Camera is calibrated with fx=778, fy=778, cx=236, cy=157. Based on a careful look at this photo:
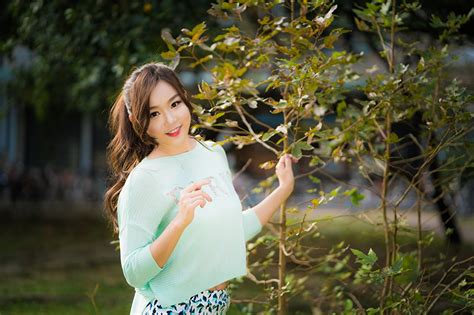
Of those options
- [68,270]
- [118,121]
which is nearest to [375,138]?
[118,121]

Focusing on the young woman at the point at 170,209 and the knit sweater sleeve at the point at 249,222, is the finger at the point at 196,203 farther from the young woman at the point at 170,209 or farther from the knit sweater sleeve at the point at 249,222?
the knit sweater sleeve at the point at 249,222

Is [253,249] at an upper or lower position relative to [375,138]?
lower

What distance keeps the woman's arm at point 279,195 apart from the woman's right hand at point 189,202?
551mm

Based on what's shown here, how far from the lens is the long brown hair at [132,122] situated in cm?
277

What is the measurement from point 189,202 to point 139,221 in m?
0.22

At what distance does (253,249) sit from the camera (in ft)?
13.3

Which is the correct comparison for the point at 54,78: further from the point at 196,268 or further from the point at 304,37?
the point at 196,268

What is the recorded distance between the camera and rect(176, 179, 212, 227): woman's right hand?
Answer: 8.25ft

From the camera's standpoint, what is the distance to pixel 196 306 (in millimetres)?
2701

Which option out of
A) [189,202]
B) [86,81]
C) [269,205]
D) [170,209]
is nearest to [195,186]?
[189,202]

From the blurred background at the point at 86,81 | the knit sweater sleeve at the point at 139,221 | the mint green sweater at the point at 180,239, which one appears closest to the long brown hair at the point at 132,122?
the mint green sweater at the point at 180,239

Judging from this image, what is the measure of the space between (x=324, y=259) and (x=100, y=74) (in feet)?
14.5

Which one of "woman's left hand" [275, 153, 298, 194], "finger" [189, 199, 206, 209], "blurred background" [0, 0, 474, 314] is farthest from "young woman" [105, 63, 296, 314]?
"blurred background" [0, 0, 474, 314]

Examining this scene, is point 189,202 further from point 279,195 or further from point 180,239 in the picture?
point 279,195
